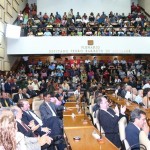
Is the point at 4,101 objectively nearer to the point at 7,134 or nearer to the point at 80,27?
the point at 7,134

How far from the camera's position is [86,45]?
18.2 metres

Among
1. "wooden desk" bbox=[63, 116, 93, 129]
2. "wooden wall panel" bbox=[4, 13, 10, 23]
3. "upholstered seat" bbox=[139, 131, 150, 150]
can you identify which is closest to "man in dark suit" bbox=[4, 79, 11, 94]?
"wooden wall panel" bbox=[4, 13, 10, 23]

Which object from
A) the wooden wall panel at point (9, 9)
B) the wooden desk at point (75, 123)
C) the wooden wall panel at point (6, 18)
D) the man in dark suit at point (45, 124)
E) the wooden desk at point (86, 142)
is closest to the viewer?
the wooden desk at point (86, 142)

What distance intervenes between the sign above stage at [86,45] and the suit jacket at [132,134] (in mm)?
14342

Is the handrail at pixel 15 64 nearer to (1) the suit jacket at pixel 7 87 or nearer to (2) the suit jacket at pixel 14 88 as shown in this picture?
(2) the suit jacket at pixel 14 88

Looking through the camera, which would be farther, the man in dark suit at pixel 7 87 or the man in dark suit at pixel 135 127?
the man in dark suit at pixel 7 87

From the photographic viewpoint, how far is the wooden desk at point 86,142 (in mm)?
3851

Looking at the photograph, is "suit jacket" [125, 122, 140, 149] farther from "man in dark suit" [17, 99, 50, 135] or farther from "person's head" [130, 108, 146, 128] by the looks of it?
"man in dark suit" [17, 99, 50, 135]

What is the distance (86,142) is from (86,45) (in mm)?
14321

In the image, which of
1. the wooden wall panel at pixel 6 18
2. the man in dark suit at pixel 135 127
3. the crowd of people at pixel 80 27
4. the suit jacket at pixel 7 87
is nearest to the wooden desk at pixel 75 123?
the man in dark suit at pixel 135 127

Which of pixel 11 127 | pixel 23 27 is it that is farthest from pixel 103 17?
pixel 11 127

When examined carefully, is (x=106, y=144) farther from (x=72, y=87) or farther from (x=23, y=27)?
(x=23, y=27)

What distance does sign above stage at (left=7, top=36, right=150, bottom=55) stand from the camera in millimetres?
17891

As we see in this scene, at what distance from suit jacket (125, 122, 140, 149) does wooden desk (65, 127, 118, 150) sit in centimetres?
22
